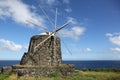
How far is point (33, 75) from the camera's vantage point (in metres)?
28.8

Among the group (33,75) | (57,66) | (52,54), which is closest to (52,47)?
(52,54)

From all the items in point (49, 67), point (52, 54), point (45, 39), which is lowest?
point (49, 67)

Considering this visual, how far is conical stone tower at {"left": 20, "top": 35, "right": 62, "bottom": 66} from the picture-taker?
30.6 meters

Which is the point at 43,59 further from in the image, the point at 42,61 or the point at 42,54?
the point at 42,54

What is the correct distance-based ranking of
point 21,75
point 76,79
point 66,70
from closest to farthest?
point 76,79 < point 21,75 < point 66,70

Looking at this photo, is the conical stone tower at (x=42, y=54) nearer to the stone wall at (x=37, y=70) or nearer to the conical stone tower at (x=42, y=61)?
the conical stone tower at (x=42, y=61)

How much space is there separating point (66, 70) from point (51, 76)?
2769 millimetres

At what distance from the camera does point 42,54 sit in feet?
101

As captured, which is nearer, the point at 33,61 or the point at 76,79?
the point at 76,79

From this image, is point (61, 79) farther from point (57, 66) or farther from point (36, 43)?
point (36, 43)

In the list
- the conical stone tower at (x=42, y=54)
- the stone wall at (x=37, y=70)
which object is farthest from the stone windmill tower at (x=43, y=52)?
the stone wall at (x=37, y=70)

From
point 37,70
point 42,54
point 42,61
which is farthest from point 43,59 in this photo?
point 37,70

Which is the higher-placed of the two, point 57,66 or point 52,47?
point 52,47

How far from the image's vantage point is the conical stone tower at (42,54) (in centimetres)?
3064
